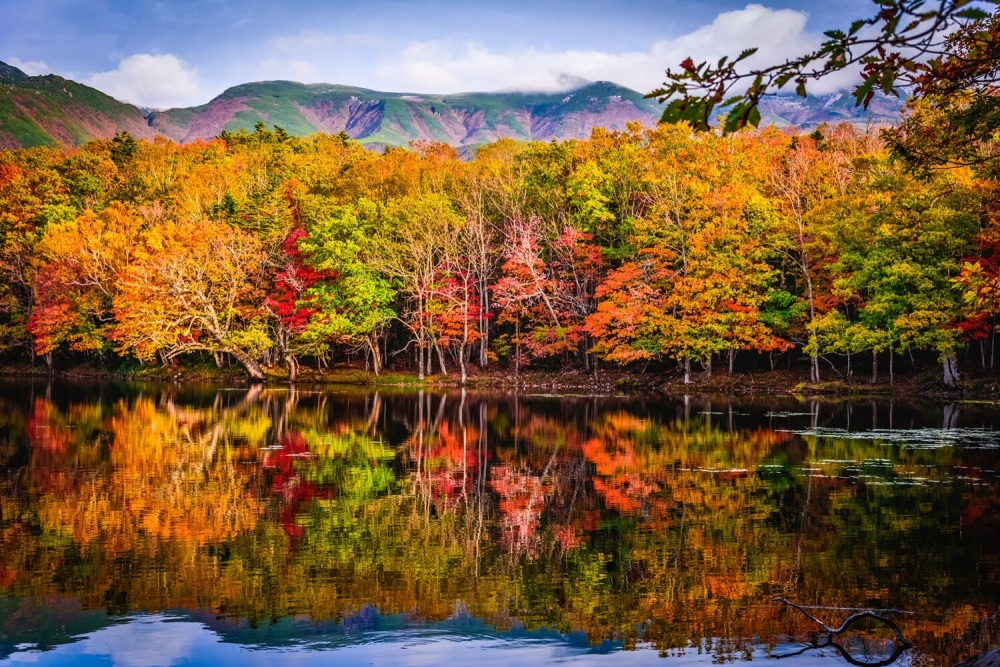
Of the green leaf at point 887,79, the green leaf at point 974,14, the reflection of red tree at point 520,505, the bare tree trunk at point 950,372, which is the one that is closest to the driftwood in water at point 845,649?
the reflection of red tree at point 520,505

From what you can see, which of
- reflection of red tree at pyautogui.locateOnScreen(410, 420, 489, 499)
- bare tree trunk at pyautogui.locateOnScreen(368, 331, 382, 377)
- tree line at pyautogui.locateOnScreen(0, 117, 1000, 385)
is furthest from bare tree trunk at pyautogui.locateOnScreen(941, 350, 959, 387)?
bare tree trunk at pyautogui.locateOnScreen(368, 331, 382, 377)

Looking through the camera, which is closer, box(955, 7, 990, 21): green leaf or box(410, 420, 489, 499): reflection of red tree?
box(955, 7, 990, 21): green leaf

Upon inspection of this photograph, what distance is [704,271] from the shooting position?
49156mm

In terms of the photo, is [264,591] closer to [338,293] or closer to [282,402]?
[282,402]

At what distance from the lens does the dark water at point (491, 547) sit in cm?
959

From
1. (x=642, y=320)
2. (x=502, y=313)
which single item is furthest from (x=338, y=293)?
(x=642, y=320)

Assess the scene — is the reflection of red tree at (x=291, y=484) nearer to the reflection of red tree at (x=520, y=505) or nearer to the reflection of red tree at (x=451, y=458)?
the reflection of red tree at (x=451, y=458)

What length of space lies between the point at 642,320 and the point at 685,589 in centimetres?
3922

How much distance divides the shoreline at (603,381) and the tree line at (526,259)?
4.02 ft

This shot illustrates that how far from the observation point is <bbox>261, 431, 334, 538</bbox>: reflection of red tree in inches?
619

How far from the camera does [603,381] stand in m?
Result: 54.5

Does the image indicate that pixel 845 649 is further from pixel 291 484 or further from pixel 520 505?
pixel 291 484

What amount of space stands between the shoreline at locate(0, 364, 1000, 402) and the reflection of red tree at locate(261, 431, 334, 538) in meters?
28.8

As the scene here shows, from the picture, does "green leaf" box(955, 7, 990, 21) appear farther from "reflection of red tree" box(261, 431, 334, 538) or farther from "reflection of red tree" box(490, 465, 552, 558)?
"reflection of red tree" box(261, 431, 334, 538)
